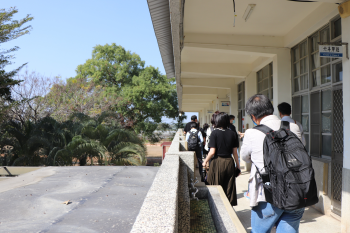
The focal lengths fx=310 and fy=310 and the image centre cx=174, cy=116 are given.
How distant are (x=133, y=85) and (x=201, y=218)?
31.0 meters

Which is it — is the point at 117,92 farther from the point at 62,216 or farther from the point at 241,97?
the point at 62,216

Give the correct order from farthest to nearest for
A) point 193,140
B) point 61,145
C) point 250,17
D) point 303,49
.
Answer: point 61,145
point 193,140
point 303,49
point 250,17

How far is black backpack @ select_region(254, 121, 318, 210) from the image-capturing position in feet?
6.96

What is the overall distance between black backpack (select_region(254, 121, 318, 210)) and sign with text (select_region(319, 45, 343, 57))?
3.18m

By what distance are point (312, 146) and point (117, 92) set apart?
2817cm

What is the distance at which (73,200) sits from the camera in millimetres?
3822

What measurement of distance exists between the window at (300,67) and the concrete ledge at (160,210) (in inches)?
225

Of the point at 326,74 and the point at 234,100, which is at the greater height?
the point at 234,100

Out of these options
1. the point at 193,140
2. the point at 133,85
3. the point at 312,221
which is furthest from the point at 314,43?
the point at 133,85

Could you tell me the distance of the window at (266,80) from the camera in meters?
9.86

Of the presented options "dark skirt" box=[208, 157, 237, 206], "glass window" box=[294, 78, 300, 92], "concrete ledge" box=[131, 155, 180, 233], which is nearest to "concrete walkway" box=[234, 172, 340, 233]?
"dark skirt" box=[208, 157, 237, 206]

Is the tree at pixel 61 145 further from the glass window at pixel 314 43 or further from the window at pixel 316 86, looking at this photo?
the glass window at pixel 314 43

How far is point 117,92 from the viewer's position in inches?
1307

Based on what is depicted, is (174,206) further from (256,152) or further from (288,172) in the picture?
(256,152)
